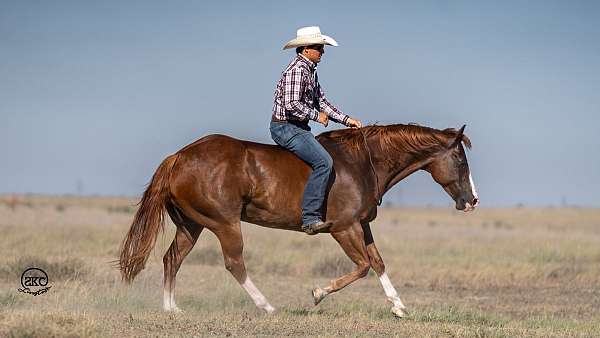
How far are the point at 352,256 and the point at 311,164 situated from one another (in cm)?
113

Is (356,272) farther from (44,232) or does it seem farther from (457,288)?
(44,232)

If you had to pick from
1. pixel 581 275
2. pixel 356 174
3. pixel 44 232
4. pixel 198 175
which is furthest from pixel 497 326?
pixel 44 232

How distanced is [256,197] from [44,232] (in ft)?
42.0

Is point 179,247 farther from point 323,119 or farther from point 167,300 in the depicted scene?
point 323,119

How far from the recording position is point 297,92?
10.1 meters

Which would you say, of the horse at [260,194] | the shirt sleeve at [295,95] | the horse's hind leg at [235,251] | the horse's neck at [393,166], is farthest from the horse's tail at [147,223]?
the horse's neck at [393,166]

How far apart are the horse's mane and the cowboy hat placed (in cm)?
111

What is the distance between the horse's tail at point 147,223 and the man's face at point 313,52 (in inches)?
74.8

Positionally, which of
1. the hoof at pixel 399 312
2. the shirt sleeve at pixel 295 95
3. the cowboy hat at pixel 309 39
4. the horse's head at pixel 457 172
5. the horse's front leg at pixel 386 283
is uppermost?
the cowboy hat at pixel 309 39

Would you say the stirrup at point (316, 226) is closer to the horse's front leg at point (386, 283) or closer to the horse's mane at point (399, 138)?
the horse's front leg at point (386, 283)

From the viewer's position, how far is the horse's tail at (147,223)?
33.3 feet

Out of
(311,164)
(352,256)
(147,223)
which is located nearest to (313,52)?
(311,164)

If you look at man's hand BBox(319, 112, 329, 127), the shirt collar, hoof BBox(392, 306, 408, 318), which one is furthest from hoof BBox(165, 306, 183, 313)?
the shirt collar

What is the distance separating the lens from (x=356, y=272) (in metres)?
9.86
